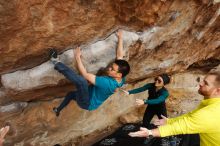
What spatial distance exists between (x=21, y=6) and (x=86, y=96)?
5.52 ft

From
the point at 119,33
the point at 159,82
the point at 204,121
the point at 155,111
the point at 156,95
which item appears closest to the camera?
the point at 204,121

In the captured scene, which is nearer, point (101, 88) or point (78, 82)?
point (78, 82)

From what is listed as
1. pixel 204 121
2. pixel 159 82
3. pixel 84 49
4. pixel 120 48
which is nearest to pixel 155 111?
pixel 159 82

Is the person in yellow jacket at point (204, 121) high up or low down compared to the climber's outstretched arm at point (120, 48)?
down

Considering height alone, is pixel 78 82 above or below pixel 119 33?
below

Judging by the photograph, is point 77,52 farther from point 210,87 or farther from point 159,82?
point 210,87

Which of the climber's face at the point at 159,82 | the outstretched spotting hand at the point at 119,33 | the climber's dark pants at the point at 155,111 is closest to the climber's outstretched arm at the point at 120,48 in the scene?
the outstretched spotting hand at the point at 119,33

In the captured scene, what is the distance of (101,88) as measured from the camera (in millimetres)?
5504

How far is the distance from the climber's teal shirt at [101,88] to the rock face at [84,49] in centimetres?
55

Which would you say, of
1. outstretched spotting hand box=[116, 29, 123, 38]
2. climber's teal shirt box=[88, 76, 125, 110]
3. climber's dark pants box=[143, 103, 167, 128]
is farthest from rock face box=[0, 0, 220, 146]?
climber's dark pants box=[143, 103, 167, 128]

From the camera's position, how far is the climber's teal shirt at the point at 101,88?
17.8 feet

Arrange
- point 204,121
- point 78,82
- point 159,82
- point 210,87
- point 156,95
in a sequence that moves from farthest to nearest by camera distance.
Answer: point 156,95, point 159,82, point 78,82, point 210,87, point 204,121

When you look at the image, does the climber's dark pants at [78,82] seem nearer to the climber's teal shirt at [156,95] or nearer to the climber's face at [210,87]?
the climber's teal shirt at [156,95]

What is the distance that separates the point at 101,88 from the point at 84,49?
0.75m
